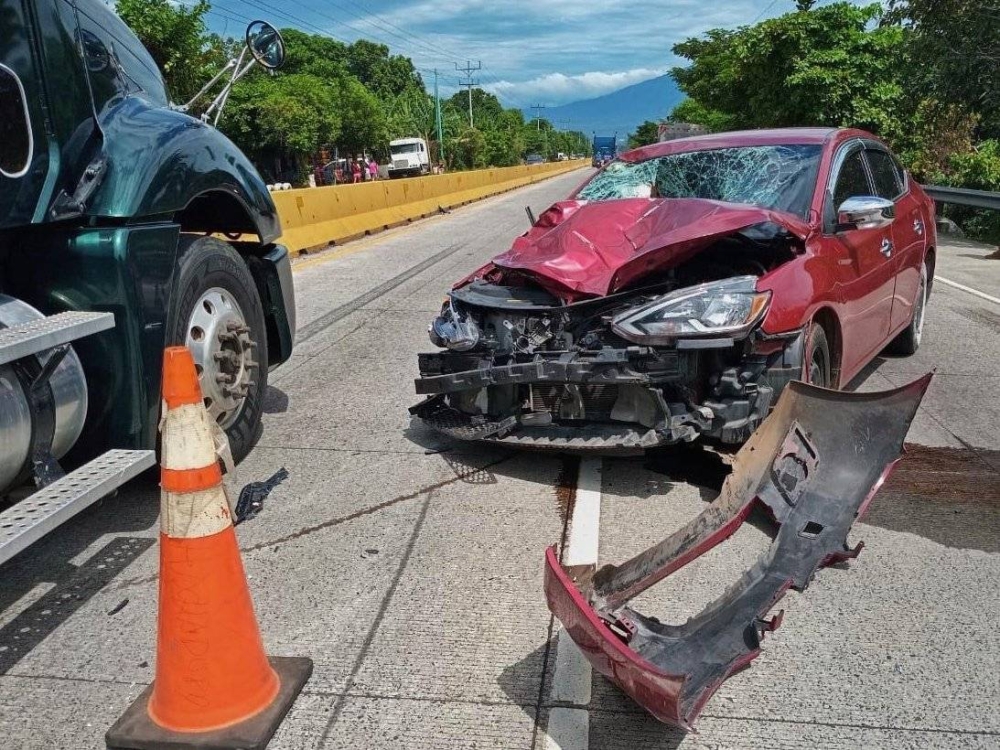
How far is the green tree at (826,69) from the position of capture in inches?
871

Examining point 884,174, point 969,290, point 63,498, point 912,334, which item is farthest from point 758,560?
point 969,290

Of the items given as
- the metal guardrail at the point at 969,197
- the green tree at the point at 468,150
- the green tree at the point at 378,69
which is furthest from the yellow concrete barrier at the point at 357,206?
the green tree at the point at 378,69

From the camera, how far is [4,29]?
329 centimetres

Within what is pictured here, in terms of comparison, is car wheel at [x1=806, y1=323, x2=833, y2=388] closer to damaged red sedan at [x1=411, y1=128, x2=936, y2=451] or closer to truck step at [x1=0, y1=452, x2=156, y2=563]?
damaged red sedan at [x1=411, y1=128, x2=936, y2=451]

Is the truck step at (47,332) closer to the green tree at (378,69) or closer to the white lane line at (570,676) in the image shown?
the white lane line at (570,676)

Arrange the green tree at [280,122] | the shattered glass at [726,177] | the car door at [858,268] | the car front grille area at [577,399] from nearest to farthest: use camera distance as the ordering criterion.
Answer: the car front grille area at [577,399]
the car door at [858,268]
the shattered glass at [726,177]
the green tree at [280,122]

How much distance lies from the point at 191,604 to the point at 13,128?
1960 mm

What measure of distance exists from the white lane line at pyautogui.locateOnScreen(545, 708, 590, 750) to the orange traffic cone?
0.83 meters

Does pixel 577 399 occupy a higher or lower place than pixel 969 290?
higher

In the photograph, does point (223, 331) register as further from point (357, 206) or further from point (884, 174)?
point (357, 206)

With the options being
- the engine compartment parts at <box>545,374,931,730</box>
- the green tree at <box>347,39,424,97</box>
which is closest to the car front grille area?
the engine compartment parts at <box>545,374,931,730</box>

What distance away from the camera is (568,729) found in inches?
108

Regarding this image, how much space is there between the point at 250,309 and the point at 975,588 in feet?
12.1

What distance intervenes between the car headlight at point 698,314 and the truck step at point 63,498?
7.26 ft
